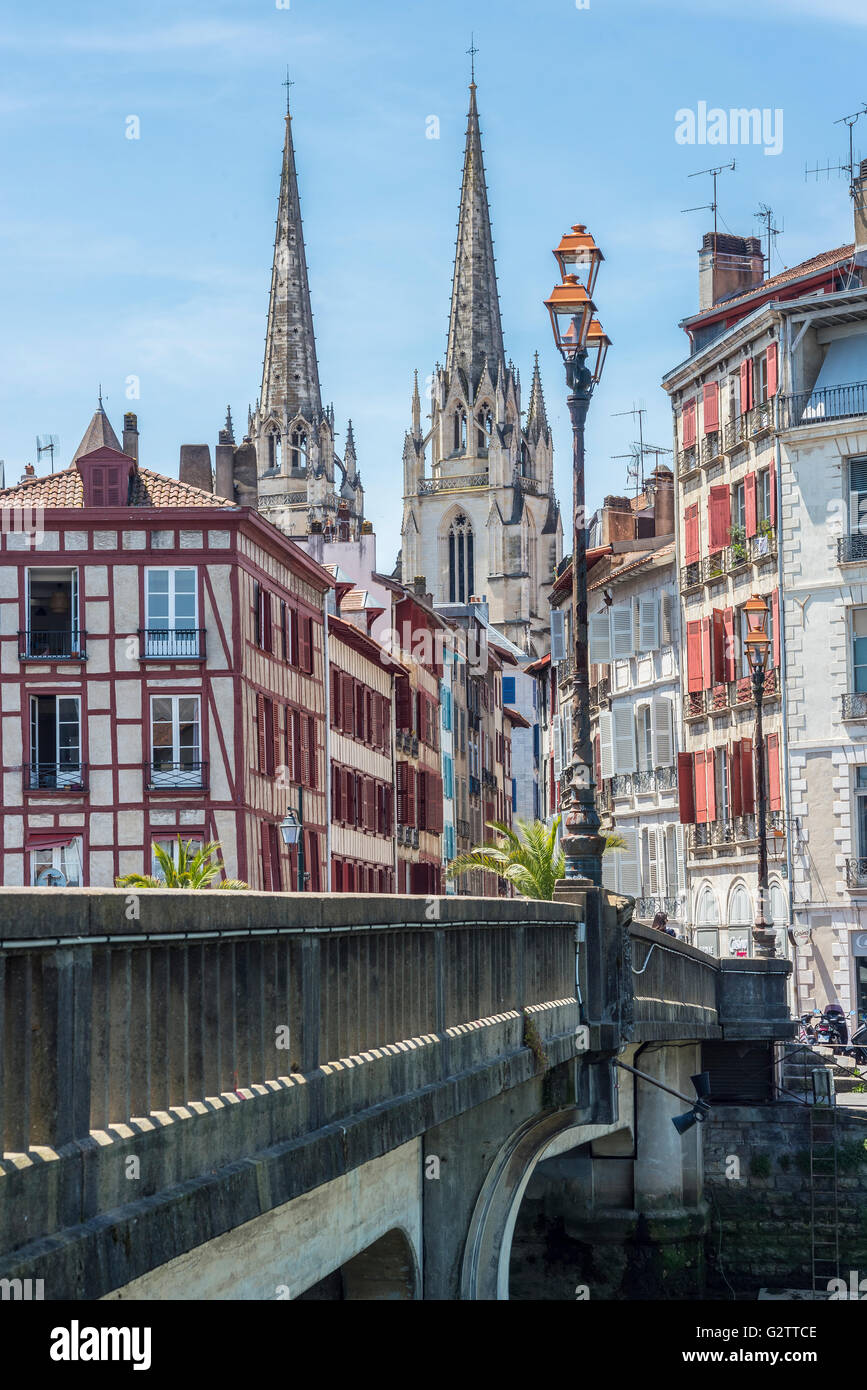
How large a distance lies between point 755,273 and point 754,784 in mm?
16047

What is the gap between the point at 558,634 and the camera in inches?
2803

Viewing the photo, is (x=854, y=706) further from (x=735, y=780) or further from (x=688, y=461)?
(x=688, y=461)

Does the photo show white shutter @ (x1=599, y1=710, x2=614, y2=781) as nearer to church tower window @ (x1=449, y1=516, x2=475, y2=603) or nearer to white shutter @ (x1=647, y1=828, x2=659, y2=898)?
white shutter @ (x1=647, y1=828, x2=659, y2=898)

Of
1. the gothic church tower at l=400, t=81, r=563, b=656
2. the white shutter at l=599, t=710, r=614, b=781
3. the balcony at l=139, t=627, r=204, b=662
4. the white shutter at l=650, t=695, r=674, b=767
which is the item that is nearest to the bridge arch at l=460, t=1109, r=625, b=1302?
the balcony at l=139, t=627, r=204, b=662

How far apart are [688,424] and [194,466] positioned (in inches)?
→ 505

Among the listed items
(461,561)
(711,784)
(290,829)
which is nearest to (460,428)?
(461,561)

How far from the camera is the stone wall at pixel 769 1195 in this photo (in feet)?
117

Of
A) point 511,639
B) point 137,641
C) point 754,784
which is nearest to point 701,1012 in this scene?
point 137,641

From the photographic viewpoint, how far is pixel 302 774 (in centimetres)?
5272

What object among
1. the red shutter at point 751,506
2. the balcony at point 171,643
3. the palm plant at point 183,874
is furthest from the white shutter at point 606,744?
the palm plant at point 183,874

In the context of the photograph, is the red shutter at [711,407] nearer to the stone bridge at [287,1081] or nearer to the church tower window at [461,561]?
the stone bridge at [287,1081]

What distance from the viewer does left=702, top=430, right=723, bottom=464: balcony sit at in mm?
57169
